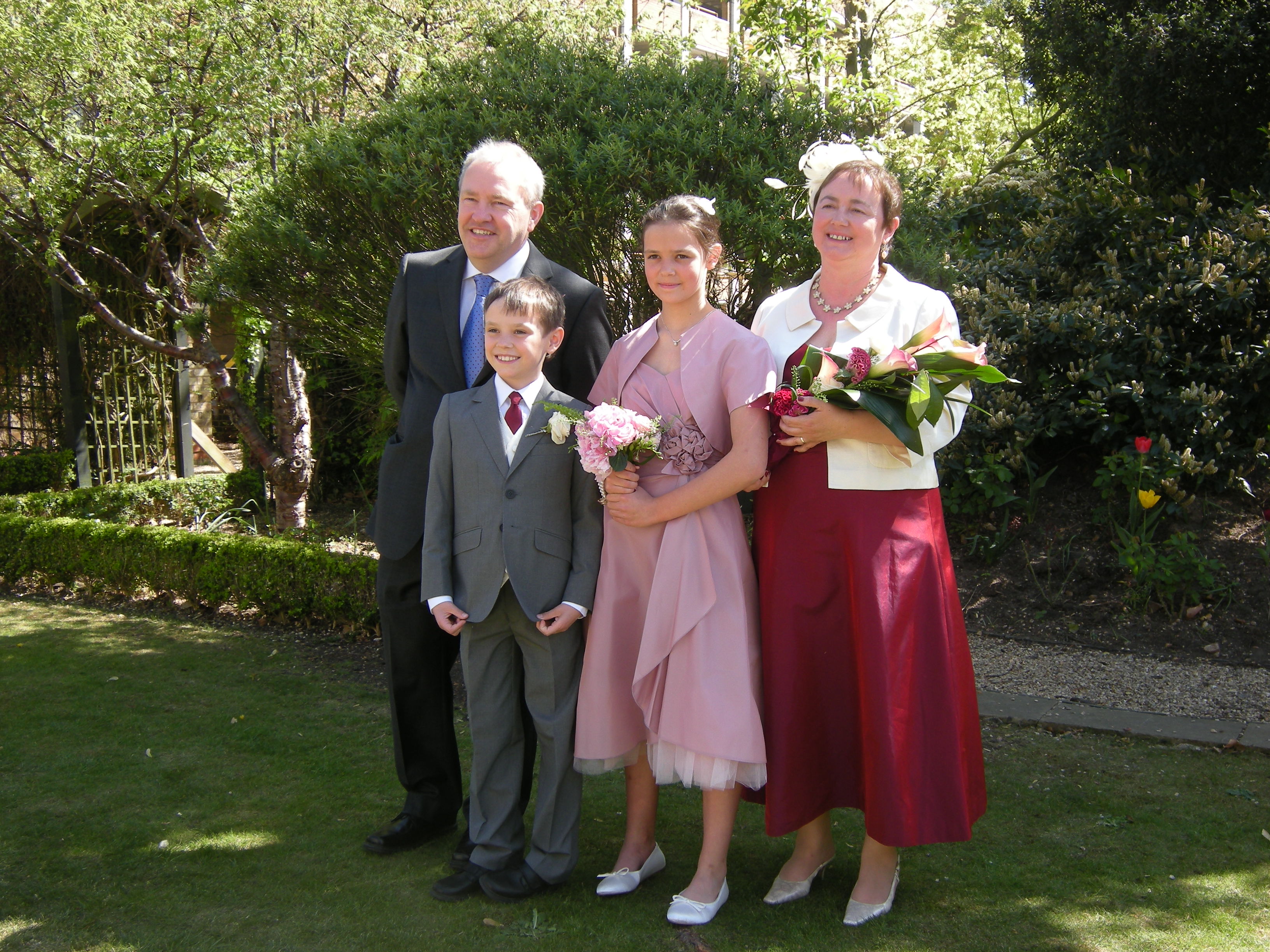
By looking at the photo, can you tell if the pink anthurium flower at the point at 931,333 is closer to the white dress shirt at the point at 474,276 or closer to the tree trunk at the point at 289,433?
the white dress shirt at the point at 474,276

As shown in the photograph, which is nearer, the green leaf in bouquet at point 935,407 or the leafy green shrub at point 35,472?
the green leaf in bouquet at point 935,407

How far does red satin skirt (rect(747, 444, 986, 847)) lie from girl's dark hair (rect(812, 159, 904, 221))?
717 millimetres

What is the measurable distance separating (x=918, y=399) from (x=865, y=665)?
73 centimetres

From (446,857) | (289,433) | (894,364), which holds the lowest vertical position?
(446,857)

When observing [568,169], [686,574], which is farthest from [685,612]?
[568,169]

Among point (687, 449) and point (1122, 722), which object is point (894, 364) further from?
point (1122, 722)

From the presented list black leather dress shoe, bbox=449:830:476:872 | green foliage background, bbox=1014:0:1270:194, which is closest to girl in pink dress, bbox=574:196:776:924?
black leather dress shoe, bbox=449:830:476:872

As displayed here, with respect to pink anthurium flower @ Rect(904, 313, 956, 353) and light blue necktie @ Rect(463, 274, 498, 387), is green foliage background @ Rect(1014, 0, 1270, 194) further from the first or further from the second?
light blue necktie @ Rect(463, 274, 498, 387)

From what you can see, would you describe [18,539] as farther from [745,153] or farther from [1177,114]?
[1177,114]

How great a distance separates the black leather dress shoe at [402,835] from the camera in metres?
3.25

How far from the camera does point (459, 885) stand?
293cm

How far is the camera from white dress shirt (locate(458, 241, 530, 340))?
124 inches

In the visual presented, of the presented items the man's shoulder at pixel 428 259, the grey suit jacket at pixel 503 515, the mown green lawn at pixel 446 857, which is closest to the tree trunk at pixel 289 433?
the mown green lawn at pixel 446 857

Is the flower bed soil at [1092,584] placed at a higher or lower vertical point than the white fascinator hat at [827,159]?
lower
